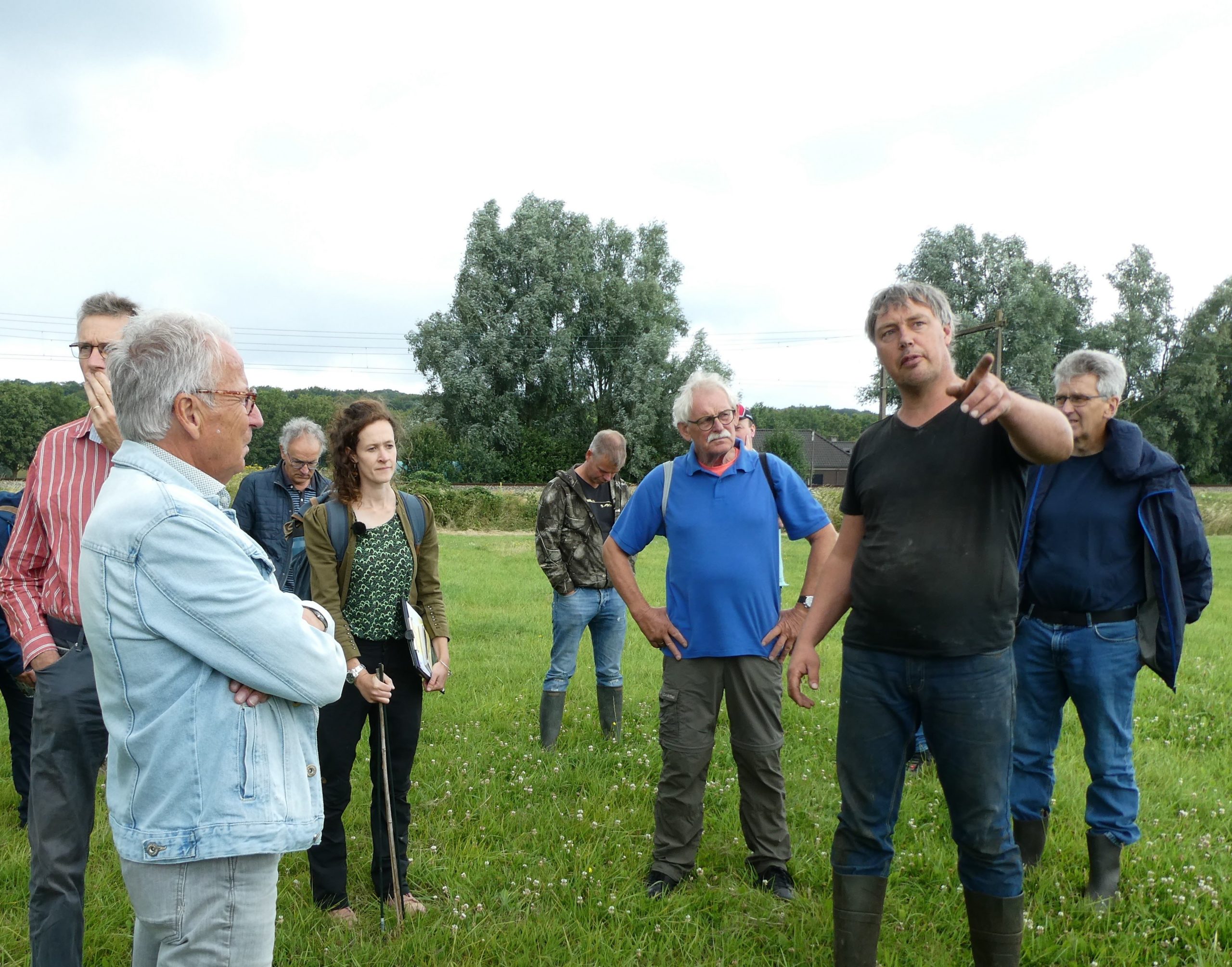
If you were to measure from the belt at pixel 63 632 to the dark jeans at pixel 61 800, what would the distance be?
214 mm

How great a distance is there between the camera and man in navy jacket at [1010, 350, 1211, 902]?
12.5 feet

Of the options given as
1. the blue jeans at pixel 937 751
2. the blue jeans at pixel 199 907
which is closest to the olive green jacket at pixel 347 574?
the blue jeans at pixel 199 907

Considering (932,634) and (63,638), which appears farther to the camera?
(63,638)

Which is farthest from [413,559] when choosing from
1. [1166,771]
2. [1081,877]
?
[1166,771]

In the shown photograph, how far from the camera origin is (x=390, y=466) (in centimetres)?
379

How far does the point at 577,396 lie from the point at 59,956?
40715mm

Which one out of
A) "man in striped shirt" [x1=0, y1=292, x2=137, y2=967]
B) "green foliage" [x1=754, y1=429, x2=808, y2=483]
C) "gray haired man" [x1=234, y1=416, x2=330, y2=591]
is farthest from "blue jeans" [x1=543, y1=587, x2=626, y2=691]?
"green foliage" [x1=754, y1=429, x2=808, y2=483]

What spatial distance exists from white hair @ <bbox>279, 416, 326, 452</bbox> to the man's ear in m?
4.08

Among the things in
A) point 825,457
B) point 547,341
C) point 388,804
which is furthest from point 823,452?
point 388,804

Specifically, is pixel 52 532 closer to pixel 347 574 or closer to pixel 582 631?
pixel 347 574

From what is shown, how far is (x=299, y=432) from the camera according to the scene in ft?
20.0

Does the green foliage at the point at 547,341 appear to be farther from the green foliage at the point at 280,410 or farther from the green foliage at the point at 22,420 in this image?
the green foliage at the point at 22,420

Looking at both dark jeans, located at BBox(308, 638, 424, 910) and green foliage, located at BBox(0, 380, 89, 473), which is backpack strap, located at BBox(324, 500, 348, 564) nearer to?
dark jeans, located at BBox(308, 638, 424, 910)

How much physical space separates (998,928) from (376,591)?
8.97 ft
